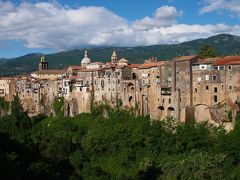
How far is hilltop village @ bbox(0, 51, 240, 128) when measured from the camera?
2002 inches

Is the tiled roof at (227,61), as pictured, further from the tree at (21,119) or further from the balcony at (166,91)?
the tree at (21,119)

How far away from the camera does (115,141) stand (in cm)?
5212

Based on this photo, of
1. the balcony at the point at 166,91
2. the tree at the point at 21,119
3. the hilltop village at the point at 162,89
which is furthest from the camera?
the tree at the point at 21,119

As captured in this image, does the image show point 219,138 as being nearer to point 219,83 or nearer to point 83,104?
point 219,83

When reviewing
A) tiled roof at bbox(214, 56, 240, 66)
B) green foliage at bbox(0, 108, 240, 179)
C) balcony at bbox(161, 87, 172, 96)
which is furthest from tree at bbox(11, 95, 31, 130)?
tiled roof at bbox(214, 56, 240, 66)

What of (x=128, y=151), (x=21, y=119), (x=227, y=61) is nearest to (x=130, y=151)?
(x=128, y=151)

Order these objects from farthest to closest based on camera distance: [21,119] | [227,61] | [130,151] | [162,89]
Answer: [21,119] < [162,89] < [227,61] < [130,151]

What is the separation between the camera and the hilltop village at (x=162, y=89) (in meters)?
50.8

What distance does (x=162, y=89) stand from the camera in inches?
2232

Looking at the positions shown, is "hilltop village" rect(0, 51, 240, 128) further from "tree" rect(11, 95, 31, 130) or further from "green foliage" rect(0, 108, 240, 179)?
"tree" rect(11, 95, 31, 130)

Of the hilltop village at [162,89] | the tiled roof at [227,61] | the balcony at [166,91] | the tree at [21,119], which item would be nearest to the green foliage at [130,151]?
the hilltop village at [162,89]

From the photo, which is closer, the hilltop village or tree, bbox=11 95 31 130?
the hilltop village

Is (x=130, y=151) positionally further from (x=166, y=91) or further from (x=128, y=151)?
(x=166, y=91)

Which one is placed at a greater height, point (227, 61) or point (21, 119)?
point (227, 61)
